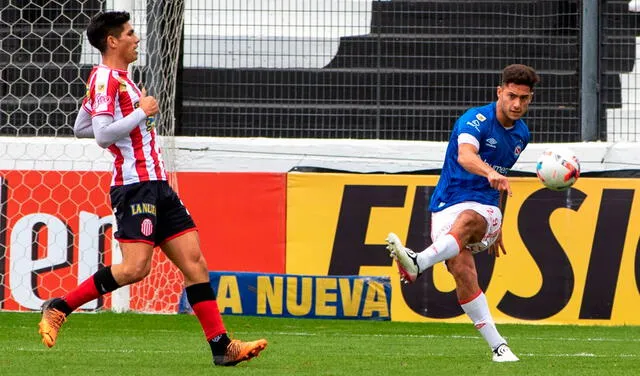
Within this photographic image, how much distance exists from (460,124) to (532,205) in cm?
358

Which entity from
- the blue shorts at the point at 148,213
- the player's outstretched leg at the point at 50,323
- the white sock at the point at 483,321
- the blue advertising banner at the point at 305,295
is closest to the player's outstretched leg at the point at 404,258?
the white sock at the point at 483,321

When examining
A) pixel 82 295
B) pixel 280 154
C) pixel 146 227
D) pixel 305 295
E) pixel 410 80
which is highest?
pixel 410 80

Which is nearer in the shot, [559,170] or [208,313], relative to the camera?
[208,313]

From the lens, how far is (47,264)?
11.4 metres

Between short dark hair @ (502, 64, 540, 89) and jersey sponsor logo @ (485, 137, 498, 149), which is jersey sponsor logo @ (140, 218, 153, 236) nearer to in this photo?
jersey sponsor logo @ (485, 137, 498, 149)

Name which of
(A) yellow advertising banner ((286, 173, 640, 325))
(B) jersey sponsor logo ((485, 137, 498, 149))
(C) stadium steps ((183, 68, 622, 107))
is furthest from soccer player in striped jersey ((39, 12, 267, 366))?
(C) stadium steps ((183, 68, 622, 107))

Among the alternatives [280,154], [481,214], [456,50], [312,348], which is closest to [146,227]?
[312,348]

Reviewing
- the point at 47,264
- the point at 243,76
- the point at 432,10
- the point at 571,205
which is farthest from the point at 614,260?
the point at 47,264

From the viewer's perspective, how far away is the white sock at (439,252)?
7395 millimetres

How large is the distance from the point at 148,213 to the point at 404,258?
55.4 inches

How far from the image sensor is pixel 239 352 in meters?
6.81

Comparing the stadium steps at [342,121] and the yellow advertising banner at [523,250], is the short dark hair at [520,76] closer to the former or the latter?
the yellow advertising banner at [523,250]

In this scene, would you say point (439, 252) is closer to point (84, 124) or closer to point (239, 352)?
point (239, 352)

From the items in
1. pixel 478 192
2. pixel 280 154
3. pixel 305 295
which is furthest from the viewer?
pixel 280 154
